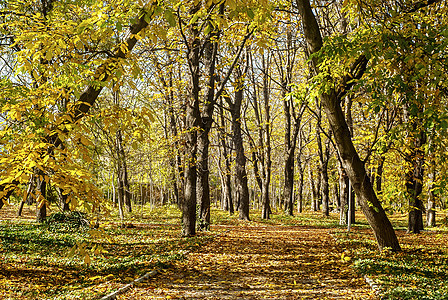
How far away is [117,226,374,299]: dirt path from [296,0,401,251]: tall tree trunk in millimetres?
1231

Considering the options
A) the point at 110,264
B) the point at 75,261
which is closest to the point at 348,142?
the point at 110,264

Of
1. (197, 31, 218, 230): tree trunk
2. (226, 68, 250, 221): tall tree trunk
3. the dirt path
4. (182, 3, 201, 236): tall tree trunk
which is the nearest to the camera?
the dirt path

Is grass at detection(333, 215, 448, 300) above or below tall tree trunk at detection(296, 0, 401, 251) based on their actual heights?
below

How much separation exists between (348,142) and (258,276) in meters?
3.58

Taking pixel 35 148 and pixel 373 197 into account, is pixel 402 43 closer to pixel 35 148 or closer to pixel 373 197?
pixel 373 197

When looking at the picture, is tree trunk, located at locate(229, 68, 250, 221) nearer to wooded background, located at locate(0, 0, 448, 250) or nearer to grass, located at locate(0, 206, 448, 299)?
wooded background, located at locate(0, 0, 448, 250)

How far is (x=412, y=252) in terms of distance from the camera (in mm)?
8711

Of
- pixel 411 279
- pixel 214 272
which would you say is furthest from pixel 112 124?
pixel 411 279

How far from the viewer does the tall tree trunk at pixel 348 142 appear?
305 inches

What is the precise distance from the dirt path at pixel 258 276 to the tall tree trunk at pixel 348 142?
1.23 meters

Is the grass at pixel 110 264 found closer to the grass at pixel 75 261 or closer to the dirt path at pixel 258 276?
the grass at pixel 75 261

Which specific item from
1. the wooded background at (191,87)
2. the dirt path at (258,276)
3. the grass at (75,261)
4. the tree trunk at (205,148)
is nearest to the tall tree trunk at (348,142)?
the wooded background at (191,87)

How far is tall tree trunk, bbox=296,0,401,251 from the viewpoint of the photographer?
25.4 feet

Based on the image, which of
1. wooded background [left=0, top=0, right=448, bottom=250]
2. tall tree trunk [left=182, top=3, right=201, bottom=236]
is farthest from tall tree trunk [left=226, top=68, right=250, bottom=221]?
tall tree trunk [left=182, top=3, right=201, bottom=236]
